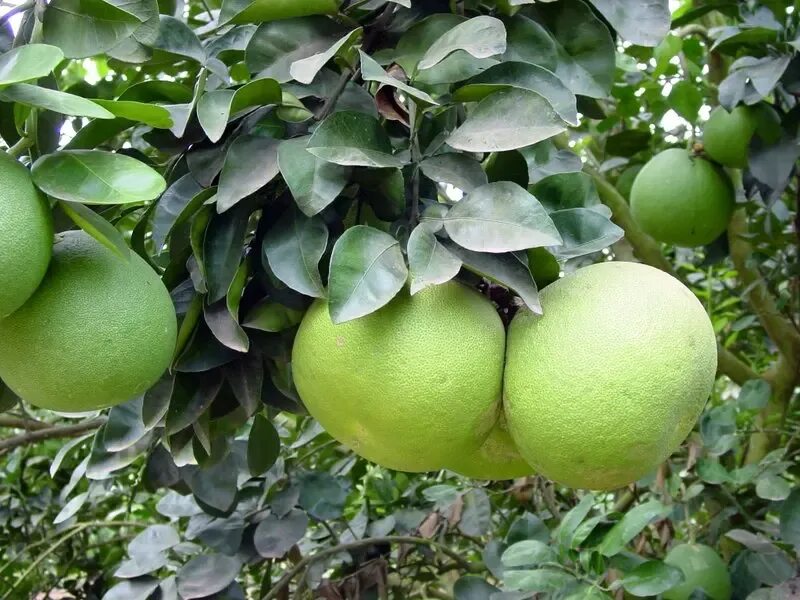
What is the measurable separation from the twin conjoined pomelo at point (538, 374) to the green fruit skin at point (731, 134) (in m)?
1.09

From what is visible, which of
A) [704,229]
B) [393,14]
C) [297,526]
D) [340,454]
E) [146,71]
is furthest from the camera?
→ [340,454]

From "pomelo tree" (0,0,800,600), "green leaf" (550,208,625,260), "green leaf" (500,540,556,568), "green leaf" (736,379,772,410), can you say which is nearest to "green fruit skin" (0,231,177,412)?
"pomelo tree" (0,0,800,600)

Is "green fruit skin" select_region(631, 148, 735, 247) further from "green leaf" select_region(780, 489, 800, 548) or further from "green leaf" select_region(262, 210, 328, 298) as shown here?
Answer: "green leaf" select_region(262, 210, 328, 298)

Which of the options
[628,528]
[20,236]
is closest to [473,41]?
[20,236]

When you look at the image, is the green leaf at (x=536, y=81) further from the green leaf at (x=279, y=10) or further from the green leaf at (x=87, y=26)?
the green leaf at (x=87, y=26)

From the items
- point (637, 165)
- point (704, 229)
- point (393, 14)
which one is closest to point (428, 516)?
point (704, 229)

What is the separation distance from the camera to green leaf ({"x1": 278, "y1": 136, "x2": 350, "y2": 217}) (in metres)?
0.83

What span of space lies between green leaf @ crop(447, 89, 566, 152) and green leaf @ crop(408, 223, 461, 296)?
0.10m

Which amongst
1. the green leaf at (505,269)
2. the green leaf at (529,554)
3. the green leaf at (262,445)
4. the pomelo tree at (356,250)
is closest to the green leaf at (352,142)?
the pomelo tree at (356,250)

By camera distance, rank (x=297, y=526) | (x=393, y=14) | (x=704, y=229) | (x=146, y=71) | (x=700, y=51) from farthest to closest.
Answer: (x=700, y=51) → (x=704, y=229) → (x=297, y=526) → (x=146, y=71) → (x=393, y=14)

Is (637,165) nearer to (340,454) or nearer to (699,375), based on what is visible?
(340,454)

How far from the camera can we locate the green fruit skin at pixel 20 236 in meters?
0.74

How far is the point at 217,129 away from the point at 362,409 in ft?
1.06

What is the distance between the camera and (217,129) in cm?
83
